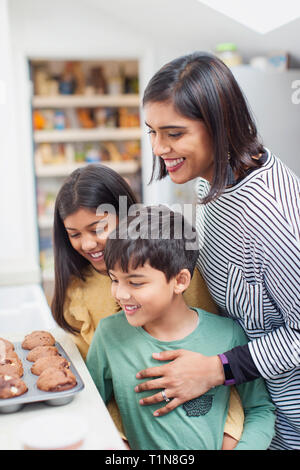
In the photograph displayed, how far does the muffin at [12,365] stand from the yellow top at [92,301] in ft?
0.79

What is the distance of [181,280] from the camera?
1027 millimetres

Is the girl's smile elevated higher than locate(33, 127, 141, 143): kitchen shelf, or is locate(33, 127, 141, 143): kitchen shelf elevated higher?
locate(33, 127, 141, 143): kitchen shelf

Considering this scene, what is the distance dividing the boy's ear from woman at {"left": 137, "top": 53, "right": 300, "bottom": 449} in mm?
95

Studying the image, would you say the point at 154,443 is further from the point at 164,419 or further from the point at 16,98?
the point at 16,98

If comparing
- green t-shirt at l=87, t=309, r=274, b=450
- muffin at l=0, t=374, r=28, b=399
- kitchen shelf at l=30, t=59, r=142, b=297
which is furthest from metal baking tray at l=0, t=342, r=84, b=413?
kitchen shelf at l=30, t=59, r=142, b=297

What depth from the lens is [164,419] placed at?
0.98m

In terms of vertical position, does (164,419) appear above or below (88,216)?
below

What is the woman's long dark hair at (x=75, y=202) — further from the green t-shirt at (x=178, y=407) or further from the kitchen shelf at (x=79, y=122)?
the kitchen shelf at (x=79, y=122)

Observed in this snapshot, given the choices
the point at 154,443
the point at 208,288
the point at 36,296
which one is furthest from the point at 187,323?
the point at 36,296

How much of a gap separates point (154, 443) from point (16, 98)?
107 inches

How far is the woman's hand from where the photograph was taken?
0.96 meters

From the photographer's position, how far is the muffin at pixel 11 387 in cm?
84

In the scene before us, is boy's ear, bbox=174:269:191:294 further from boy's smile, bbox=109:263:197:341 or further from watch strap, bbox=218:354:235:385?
watch strap, bbox=218:354:235:385

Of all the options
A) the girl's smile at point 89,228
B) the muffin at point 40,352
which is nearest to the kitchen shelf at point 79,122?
the girl's smile at point 89,228
